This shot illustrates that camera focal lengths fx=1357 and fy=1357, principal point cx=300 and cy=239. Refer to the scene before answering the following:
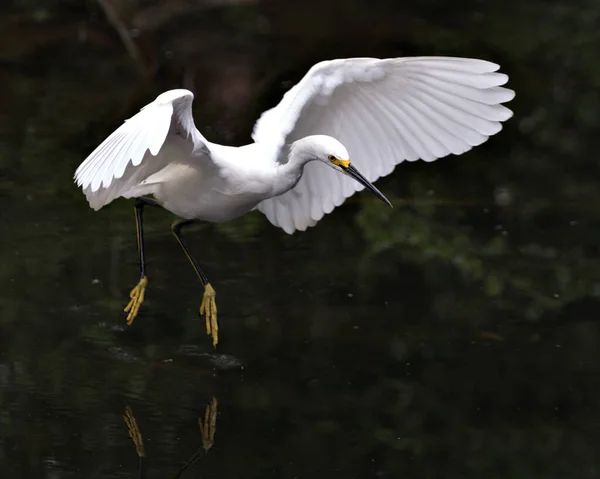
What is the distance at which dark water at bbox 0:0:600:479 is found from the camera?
14.7 ft

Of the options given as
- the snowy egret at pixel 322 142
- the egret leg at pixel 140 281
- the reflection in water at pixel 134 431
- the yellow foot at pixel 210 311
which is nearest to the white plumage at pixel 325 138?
the snowy egret at pixel 322 142

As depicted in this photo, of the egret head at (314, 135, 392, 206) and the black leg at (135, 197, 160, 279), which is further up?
the egret head at (314, 135, 392, 206)

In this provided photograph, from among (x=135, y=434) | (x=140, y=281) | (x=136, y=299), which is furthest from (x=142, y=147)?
(x=136, y=299)

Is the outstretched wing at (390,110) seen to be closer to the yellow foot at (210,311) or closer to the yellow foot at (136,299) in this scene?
the yellow foot at (210,311)

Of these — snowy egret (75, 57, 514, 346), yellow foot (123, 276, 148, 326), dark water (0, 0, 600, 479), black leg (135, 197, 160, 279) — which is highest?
snowy egret (75, 57, 514, 346)

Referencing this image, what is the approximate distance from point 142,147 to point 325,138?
950 mm

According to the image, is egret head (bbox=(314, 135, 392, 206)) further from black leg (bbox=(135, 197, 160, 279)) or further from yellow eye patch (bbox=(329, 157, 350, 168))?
black leg (bbox=(135, 197, 160, 279))

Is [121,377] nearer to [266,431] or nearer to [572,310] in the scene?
[266,431]

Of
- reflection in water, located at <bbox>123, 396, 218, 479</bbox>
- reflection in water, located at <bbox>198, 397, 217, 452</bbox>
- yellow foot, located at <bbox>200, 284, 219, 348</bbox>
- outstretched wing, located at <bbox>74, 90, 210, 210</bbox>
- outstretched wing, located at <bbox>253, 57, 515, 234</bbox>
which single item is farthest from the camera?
yellow foot, located at <bbox>200, 284, 219, 348</bbox>

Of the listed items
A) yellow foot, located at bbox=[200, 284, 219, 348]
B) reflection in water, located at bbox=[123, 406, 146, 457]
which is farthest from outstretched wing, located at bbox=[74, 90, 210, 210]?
reflection in water, located at bbox=[123, 406, 146, 457]

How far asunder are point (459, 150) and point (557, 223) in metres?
2.04

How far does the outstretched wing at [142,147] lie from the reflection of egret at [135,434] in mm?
713

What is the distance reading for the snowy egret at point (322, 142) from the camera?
4536 mm

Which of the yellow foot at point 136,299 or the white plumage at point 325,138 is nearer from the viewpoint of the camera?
the white plumage at point 325,138
